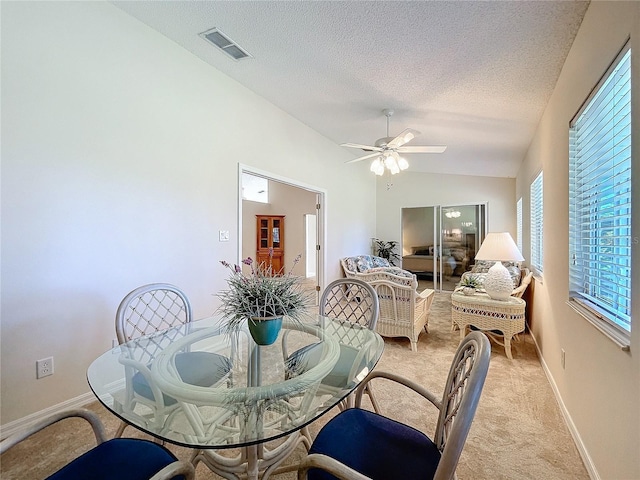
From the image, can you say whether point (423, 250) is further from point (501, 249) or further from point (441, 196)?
point (501, 249)

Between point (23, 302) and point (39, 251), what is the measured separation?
32cm

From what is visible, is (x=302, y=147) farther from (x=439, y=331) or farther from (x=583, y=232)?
(x=583, y=232)

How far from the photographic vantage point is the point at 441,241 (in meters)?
6.86

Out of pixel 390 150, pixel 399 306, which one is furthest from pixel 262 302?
pixel 390 150

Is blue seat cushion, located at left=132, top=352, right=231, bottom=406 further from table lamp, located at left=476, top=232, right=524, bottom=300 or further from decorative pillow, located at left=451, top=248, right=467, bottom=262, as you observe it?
decorative pillow, located at left=451, top=248, right=467, bottom=262

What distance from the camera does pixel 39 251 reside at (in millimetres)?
1923

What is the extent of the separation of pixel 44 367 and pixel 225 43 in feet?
9.12

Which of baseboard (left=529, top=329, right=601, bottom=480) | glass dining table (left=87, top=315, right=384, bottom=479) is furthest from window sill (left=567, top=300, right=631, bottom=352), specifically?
glass dining table (left=87, top=315, right=384, bottom=479)

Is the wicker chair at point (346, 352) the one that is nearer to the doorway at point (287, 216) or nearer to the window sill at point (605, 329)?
the window sill at point (605, 329)

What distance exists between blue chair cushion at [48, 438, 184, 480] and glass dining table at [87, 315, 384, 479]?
0.45 feet

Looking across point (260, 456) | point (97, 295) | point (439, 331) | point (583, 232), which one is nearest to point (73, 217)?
point (97, 295)

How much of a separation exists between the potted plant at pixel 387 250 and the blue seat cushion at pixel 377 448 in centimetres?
604

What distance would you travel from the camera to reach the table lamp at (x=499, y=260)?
3.16 metres

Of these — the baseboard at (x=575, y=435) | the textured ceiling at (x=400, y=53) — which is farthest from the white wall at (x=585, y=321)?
the textured ceiling at (x=400, y=53)
